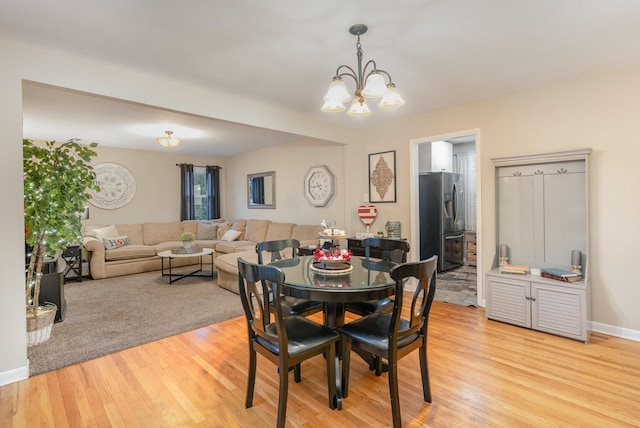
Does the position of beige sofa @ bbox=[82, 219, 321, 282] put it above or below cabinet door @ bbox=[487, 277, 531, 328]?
above

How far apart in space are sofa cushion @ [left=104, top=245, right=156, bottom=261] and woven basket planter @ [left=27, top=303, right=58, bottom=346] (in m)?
2.56

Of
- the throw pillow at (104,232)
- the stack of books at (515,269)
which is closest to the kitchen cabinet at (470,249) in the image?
the stack of books at (515,269)

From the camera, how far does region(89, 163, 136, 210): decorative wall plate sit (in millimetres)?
6254

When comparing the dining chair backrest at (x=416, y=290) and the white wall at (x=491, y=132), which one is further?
the white wall at (x=491, y=132)

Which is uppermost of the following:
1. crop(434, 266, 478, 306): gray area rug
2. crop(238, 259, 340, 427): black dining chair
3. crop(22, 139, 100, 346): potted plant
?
crop(22, 139, 100, 346): potted plant

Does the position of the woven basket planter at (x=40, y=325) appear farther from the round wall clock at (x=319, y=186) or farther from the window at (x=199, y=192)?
the window at (x=199, y=192)

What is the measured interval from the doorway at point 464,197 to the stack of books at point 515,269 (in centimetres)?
42

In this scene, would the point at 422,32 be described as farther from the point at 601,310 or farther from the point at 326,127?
the point at 601,310

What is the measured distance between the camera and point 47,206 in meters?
2.66

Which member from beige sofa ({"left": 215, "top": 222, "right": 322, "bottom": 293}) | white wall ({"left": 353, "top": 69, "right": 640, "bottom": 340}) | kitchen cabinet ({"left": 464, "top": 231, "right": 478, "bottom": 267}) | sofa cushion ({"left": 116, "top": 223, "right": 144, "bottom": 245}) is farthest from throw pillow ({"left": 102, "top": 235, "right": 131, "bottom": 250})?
kitchen cabinet ({"left": 464, "top": 231, "right": 478, "bottom": 267})

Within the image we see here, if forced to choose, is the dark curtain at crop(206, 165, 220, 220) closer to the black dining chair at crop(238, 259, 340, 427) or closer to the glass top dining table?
the glass top dining table

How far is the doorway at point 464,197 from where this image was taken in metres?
3.87

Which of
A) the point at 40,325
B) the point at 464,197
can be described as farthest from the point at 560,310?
the point at 40,325

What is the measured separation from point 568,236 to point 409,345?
2.42m
